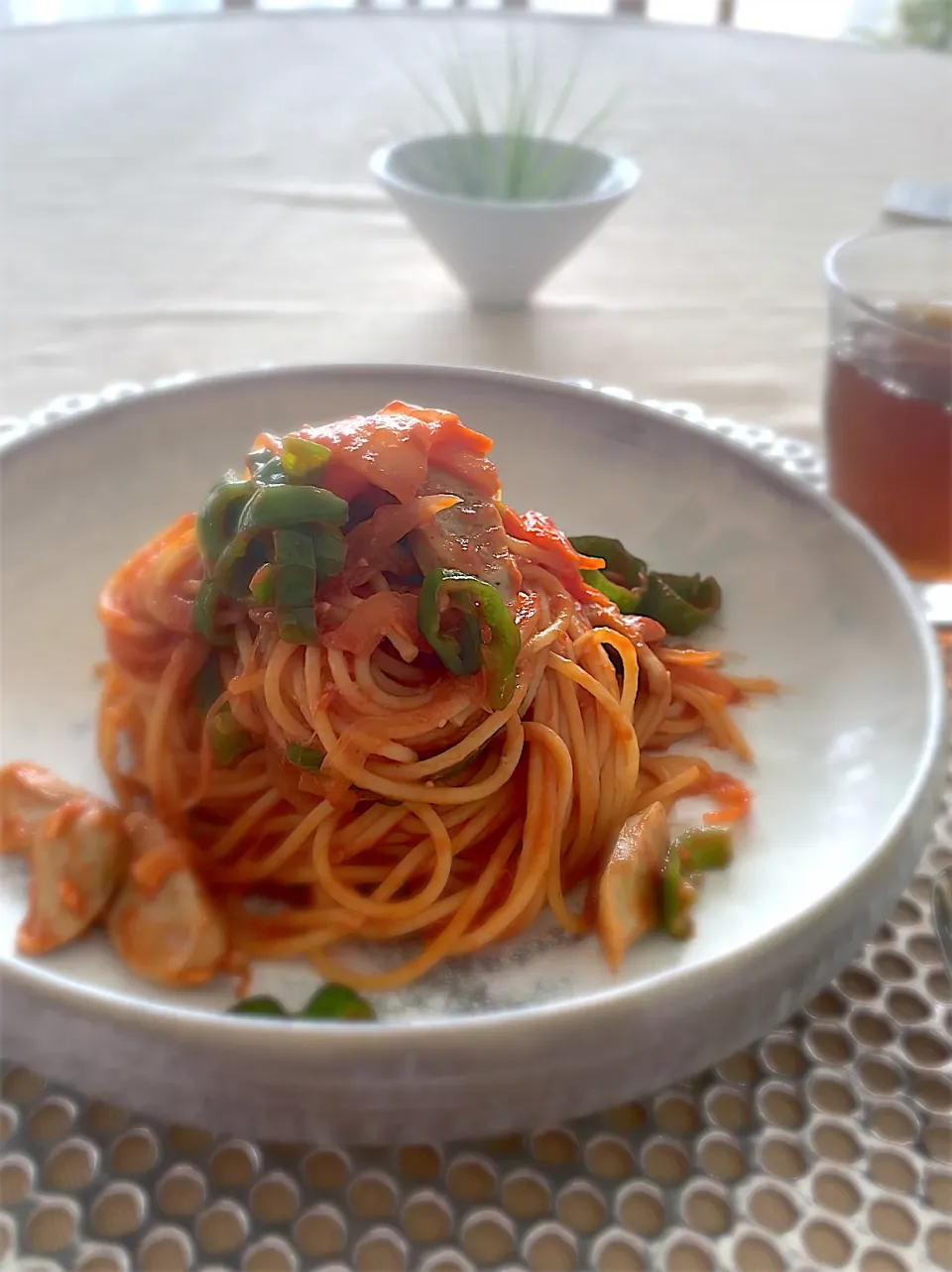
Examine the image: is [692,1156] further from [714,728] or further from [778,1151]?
[714,728]

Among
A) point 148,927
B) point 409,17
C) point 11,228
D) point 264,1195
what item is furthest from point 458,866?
point 409,17

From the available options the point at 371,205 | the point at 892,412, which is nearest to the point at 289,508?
the point at 892,412

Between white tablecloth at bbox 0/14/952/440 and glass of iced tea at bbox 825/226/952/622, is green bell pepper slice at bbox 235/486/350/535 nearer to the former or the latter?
glass of iced tea at bbox 825/226/952/622

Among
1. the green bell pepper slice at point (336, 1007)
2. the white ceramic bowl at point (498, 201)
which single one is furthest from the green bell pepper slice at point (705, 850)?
the white ceramic bowl at point (498, 201)

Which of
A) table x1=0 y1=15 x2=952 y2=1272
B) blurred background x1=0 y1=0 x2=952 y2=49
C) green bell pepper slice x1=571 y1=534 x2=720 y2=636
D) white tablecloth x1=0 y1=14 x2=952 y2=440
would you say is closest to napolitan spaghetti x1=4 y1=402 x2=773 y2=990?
green bell pepper slice x1=571 y1=534 x2=720 y2=636

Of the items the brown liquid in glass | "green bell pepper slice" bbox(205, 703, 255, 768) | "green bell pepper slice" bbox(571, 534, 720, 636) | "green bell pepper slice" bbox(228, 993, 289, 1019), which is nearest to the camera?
"green bell pepper slice" bbox(228, 993, 289, 1019)

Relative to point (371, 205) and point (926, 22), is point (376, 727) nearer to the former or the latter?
point (371, 205)
